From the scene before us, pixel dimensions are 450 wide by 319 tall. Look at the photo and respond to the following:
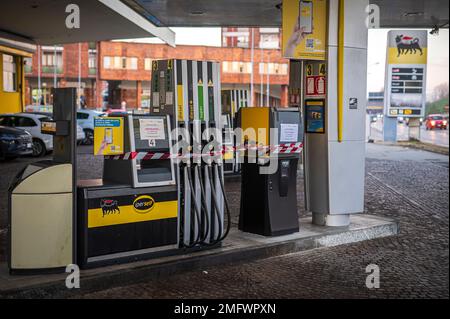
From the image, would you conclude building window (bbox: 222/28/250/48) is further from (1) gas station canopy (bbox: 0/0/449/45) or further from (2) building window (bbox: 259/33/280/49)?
(1) gas station canopy (bbox: 0/0/449/45)

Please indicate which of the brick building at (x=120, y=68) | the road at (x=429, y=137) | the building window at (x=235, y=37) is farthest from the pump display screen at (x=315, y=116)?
the building window at (x=235, y=37)

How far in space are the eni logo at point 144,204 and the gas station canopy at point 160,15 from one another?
1021cm

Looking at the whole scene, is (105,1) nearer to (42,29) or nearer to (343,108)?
(42,29)

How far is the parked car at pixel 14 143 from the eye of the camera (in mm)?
19156

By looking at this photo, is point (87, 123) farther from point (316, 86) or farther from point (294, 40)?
point (294, 40)

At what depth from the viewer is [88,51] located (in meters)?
66.8

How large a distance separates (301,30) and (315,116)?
1.27 meters

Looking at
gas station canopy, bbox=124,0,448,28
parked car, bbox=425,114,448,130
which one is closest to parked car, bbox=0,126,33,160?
gas station canopy, bbox=124,0,448,28

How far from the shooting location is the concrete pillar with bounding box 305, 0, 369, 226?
27.9 ft

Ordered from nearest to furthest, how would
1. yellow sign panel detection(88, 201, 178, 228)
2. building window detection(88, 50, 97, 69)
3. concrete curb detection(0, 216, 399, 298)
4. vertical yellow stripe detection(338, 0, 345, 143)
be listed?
concrete curb detection(0, 216, 399, 298) → yellow sign panel detection(88, 201, 178, 228) → vertical yellow stripe detection(338, 0, 345, 143) → building window detection(88, 50, 97, 69)

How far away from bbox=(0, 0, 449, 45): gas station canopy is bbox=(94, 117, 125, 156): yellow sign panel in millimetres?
9948

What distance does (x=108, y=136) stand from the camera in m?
6.52
